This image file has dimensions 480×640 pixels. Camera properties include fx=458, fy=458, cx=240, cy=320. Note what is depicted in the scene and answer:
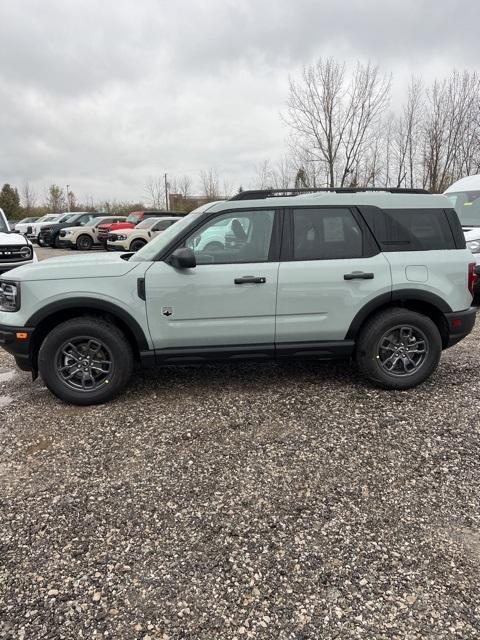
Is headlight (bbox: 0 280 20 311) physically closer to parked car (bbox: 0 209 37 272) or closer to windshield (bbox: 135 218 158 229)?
parked car (bbox: 0 209 37 272)

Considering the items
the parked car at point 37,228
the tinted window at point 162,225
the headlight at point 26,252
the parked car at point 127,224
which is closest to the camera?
the headlight at point 26,252

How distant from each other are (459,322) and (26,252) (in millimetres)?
9032

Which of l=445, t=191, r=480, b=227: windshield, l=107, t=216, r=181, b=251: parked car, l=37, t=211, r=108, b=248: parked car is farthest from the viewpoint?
l=37, t=211, r=108, b=248: parked car

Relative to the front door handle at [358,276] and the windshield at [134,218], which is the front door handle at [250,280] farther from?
the windshield at [134,218]

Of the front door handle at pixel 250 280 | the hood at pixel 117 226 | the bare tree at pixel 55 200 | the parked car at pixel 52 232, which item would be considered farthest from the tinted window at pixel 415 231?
the bare tree at pixel 55 200

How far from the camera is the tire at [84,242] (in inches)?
857

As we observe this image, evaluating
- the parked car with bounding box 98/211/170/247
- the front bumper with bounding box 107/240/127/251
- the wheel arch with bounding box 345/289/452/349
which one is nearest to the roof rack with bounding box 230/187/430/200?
the wheel arch with bounding box 345/289/452/349

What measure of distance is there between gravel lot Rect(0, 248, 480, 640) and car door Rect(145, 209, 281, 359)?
554 mm

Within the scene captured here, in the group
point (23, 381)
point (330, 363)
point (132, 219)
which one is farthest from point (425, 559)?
point (132, 219)

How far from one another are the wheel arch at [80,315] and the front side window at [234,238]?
2.66 ft

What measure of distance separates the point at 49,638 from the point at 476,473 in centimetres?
260

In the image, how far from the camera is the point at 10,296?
390cm

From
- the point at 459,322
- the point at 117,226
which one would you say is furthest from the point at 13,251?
the point at 117,226

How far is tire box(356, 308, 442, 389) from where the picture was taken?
420 centimetres
